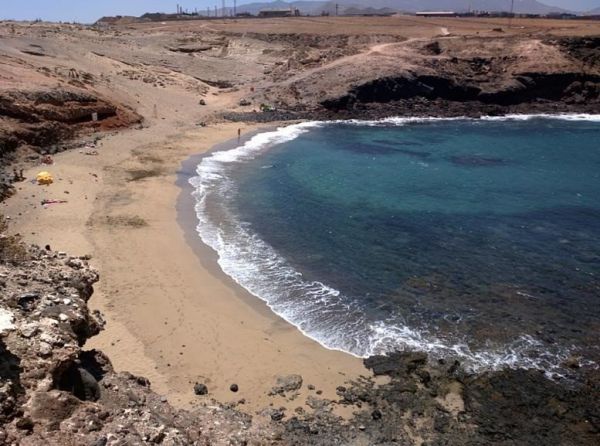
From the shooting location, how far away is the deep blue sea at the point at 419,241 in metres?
15.3

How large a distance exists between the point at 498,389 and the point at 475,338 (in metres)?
2.27

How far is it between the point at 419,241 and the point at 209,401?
40.1ft

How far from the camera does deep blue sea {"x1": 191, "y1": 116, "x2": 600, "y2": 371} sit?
15320 millimetres

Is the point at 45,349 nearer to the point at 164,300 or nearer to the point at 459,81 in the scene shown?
the point at 164,300

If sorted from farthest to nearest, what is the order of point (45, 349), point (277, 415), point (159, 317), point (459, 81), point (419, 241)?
point (459, 81) < point (419, 241) < point (159, 317) < point (277, 415) < point (45, 349)

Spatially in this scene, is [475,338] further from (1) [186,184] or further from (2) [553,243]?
(1) [186,184]

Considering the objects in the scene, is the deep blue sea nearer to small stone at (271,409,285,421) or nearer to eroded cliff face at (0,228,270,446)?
small stone at (271,409,285,421)

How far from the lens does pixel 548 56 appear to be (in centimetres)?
5353

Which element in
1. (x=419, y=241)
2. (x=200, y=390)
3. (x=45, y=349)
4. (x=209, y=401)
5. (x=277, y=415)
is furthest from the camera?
(x=419, y=241)

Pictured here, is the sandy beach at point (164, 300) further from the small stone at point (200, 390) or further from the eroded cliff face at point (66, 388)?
the eroded cliff face at point (66, 388)

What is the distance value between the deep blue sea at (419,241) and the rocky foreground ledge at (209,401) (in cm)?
119

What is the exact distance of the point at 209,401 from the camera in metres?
12.0

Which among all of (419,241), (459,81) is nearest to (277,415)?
(419,241)

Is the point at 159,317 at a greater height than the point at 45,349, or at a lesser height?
lesser
